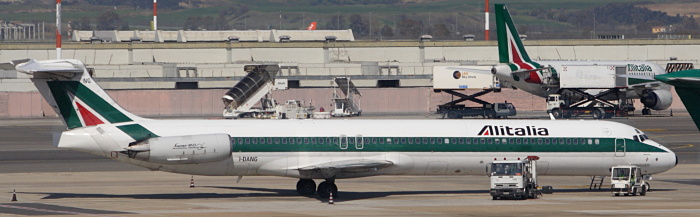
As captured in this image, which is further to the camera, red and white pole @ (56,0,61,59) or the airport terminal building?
the airport terminal building

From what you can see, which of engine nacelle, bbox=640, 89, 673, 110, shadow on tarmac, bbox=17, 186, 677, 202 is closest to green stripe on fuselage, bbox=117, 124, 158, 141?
shadow on tarmac, bbox=17, 186, 677, 202

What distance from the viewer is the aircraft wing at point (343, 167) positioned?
35812mm

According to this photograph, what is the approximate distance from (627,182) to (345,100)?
177ft

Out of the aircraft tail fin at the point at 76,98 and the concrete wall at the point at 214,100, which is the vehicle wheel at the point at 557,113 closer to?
the concrete wall at the point at 214,100

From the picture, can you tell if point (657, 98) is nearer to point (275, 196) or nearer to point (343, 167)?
point (343, 167)

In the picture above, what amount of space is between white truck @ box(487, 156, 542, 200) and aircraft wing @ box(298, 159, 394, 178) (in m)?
3.86

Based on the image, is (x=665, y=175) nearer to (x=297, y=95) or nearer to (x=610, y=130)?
(x=610, y=130)

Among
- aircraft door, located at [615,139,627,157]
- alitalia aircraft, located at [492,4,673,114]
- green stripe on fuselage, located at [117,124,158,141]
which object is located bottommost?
Answer: aircraft door, located at [615,139,627,157]

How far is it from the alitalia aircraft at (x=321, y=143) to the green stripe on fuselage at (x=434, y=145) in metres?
0.04

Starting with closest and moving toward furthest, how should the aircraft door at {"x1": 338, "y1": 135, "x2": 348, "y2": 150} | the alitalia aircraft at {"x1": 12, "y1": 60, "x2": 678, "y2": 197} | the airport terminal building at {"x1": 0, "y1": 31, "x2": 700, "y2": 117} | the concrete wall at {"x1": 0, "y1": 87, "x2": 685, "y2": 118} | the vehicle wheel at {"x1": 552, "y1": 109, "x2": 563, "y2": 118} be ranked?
the alitalia aircraft at {"x1": 12, "y1": 60, "x2": 678, "y2": 197}
the aircraft door at {"x1": 338, "y1": 135, "x2": 348, "y2": 150}
the vehicle wheel at {"x1": 552, "y1": 109, "x2": 563, "y2": 118}
the concrete wall at {"x1": 0, "y1": 87, "x2": 685, "y2": 118}
the airport terminal building at {"x1": 0, "y1": 31, "x2": 700, "y2": 117}

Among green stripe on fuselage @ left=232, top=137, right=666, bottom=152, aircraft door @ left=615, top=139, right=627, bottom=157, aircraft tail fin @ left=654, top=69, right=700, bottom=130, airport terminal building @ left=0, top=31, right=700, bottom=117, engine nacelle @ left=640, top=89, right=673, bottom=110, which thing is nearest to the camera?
aircraft tail fin @ left=654, top=69, right=700, bottom=130

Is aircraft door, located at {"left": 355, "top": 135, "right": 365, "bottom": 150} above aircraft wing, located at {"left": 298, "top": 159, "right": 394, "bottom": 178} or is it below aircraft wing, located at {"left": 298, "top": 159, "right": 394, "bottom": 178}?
above

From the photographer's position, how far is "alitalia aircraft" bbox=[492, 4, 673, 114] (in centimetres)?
8156

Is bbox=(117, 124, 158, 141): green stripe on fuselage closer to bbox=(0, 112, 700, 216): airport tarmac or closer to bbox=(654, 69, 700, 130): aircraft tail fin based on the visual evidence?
bbox=(0, 112, 700, 216): airport tarmac
